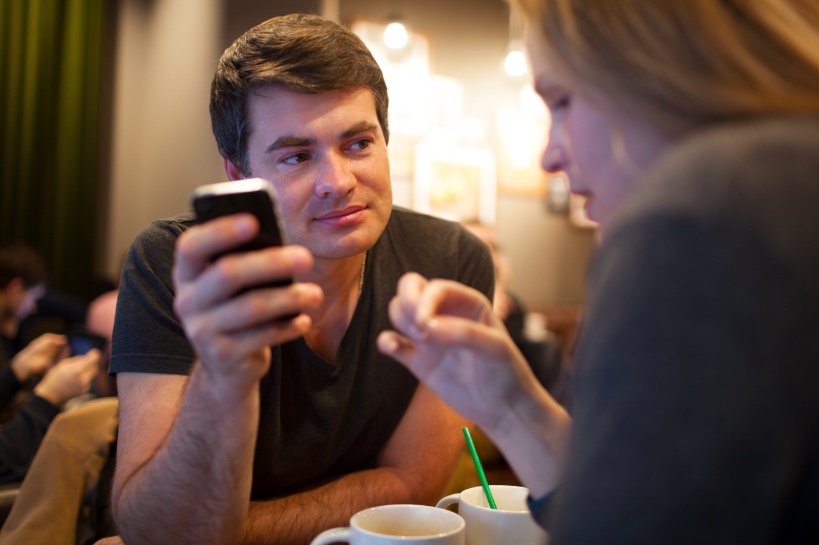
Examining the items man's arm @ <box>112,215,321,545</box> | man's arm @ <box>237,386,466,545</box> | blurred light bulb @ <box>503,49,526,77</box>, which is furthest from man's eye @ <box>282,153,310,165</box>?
blurred light bulb @ <box>503,49,526,77</box>

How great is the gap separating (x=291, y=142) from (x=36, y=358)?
1.64 meters

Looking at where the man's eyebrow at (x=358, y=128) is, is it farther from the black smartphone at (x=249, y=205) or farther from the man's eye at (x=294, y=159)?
the black smartphone at (x=249, y=205)

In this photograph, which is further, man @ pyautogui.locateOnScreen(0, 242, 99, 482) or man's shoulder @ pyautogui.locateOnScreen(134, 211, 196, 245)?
man @ pyautogui.locateOnScreen(0, 242, 99, 482)

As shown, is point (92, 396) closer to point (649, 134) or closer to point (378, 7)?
point (649, 134)

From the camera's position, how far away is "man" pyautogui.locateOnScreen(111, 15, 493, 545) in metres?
1.14

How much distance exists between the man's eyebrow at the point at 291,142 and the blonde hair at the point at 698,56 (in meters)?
0.84

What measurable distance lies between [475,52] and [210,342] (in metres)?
4.82

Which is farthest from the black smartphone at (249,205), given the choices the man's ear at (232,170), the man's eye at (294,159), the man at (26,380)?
the man at (26,380)

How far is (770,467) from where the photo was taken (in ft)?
1.77

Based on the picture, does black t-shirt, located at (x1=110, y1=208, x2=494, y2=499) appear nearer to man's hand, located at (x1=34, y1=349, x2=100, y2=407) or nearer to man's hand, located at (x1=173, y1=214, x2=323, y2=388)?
man's hand, located at (x1=173, y1=214, x2=323, y2=388)

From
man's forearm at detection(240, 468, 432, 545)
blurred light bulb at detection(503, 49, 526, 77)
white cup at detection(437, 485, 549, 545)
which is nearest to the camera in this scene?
white cup at detection(437, 485, 549, 545)

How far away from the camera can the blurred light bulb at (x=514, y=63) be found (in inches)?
210

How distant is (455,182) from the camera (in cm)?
517

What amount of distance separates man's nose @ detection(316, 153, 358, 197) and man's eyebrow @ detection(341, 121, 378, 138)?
48 millimetres
